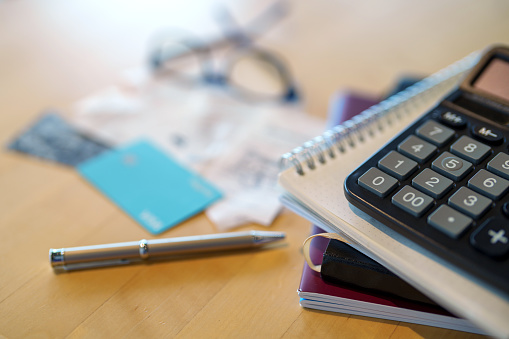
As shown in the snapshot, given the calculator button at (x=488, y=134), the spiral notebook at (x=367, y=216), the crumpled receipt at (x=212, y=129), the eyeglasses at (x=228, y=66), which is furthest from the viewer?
the eyeglasses at (x=228, y=66)

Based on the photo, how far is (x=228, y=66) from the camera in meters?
0.80

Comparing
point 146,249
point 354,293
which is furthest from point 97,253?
point 354,293

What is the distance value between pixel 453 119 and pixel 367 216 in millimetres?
156

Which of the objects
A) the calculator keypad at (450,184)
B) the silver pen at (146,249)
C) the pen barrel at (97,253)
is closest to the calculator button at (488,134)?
the calculator keypad at (450,184)

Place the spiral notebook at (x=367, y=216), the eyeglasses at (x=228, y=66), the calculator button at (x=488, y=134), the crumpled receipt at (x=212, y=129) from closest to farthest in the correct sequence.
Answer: the spiral notebook at (x=367, y=216) → the calculator button at (x=488, y=134) → the crumpled receipt at (x=212, y=129) → the eyeglasses at (x=228, y=66)

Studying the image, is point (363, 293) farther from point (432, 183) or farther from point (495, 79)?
point (495, 79)

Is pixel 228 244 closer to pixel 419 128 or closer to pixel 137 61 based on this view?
pixel 419 128

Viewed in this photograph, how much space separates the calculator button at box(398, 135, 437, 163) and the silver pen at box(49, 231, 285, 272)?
0.16 metres

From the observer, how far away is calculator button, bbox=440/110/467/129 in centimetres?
49

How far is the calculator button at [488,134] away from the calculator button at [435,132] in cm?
3

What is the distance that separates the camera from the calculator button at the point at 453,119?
488 millimetres

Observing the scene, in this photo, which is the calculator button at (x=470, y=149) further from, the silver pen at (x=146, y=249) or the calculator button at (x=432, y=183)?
the silver pen at (x=146, y=249)

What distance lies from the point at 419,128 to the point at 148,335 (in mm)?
343

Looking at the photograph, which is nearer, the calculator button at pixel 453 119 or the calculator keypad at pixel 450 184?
the calculator keypad at pixel 450 184
